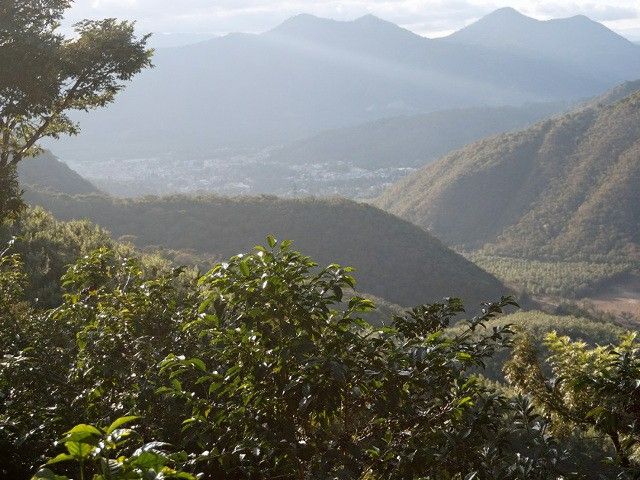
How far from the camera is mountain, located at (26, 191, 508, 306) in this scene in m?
46.3

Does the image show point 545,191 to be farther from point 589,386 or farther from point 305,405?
point 305,405

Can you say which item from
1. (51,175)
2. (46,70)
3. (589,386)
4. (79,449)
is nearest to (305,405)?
(79,449)

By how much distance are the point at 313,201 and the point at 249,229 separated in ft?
30.1

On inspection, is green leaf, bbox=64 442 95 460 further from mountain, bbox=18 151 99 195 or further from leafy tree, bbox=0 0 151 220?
mountain, bbox=18 151 99 195

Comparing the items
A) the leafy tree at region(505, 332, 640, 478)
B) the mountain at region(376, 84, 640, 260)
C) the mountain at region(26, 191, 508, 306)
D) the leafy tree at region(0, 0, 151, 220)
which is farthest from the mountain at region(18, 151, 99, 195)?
the leafy tree at region(505, 332, 640, 478)

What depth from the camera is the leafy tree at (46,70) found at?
816 cm

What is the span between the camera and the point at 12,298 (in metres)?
5.13

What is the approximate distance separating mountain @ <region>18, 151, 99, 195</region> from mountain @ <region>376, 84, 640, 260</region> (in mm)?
54465

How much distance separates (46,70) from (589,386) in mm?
7968

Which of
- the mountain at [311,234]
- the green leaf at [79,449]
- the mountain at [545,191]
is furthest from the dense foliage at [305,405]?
the mountain at [545,191]

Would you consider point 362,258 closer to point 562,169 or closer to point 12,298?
point 12,298

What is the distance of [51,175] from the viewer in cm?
6181

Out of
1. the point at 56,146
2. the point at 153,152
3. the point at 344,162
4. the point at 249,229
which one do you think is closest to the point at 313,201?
the point at 249,229

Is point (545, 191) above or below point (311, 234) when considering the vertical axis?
above
